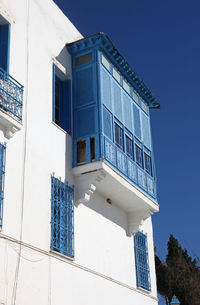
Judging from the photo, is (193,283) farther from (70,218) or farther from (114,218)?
(70,218)

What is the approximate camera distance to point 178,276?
36.8 meters

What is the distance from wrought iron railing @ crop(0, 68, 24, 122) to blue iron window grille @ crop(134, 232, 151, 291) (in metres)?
6.03

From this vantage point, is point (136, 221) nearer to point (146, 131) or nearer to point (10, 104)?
point (146, 131)

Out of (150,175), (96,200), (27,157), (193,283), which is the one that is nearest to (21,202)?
(27,157)

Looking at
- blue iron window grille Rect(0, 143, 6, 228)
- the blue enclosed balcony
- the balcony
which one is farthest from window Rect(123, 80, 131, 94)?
blue iron window grille Rect(0, 143, 6, 228)

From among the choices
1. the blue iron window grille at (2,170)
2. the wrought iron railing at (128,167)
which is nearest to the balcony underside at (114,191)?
the wrought iron railing at (128,167)

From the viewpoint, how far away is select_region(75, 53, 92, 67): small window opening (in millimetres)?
14500

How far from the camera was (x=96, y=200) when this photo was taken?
550 inches

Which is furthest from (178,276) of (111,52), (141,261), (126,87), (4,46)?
(4,46)

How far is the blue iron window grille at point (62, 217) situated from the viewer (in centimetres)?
1187

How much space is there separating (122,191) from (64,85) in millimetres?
3260

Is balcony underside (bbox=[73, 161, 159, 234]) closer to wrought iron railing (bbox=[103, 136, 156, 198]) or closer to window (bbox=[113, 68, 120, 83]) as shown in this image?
wrought iron railing (bbox=[103, 136, 156, 198])

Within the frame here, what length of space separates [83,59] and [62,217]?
4701mm

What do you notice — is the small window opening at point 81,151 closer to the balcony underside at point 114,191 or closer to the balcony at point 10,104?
the balcony underside at point 114,191
